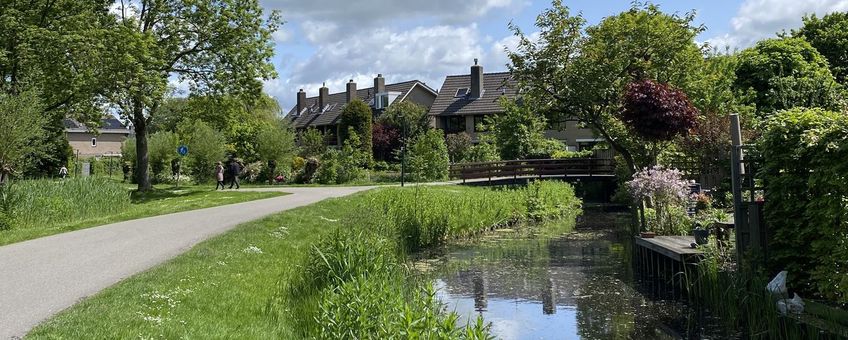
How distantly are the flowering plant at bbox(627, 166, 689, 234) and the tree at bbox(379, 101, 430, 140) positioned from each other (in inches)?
1746

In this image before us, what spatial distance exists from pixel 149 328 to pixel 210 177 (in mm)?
38431

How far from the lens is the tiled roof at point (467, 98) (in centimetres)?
5988

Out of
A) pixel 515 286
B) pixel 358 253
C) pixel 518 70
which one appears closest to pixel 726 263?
pixel 515 286

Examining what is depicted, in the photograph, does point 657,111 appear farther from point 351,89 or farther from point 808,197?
point 351,89

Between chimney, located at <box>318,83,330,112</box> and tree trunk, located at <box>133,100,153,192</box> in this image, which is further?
chimney, located at <box>318,83,330,112</box>

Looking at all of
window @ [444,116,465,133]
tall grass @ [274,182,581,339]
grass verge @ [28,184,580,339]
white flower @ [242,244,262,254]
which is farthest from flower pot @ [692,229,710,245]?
window @ [444,116,465,133]

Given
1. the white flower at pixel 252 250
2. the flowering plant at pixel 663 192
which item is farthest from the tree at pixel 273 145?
the white flower at pixel 252 250

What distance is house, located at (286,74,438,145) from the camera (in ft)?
218

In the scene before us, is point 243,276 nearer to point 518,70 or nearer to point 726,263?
point 726,263

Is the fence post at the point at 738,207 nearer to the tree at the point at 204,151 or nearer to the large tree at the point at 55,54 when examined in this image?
the large tree at the point at 55,54

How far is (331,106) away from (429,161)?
3971 cm

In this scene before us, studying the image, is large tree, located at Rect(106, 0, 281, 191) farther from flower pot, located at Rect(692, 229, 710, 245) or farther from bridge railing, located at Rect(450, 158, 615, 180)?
flower pot, located at Rect(692, 229, 710, 245)

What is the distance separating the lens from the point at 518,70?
2786 cm

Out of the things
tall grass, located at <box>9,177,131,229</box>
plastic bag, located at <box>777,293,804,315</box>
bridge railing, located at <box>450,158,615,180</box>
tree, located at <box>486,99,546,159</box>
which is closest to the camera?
plastic bag, located at <box>777,293,804,315</box>
